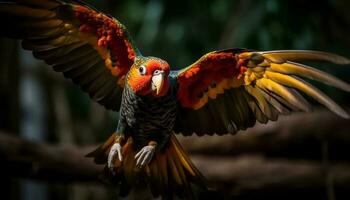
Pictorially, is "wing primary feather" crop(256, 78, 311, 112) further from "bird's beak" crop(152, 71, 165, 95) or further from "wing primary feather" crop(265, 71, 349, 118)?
"bird's beak" crop(152, 71, 165, 95)

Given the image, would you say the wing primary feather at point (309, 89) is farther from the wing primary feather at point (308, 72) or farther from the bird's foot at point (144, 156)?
the bird's foot at point (144, 156)

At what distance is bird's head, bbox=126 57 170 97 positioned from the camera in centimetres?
166

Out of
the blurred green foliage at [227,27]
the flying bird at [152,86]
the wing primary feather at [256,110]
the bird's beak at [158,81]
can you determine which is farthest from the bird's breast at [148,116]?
the blurred green foliage at [227,27]

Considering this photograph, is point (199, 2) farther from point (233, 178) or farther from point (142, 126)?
point (142, 126)

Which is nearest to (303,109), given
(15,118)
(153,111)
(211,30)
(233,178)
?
(153,111)

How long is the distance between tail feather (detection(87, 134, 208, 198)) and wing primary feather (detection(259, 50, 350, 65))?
52 centimetres

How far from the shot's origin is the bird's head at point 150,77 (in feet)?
5.44

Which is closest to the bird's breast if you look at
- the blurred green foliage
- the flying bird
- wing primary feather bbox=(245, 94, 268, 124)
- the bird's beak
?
the flying bird

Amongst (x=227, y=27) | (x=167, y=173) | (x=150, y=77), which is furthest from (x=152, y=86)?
(x=227, y=27)

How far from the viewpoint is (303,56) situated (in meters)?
1.67

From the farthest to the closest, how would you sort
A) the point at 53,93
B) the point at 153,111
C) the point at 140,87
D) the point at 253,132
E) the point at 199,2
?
the point at 53,93
the point at 199,2
the point at 253,132
the point at 153,111
the point at 140,87

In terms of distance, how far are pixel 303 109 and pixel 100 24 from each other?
2.50 ft

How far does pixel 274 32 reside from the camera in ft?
13.1

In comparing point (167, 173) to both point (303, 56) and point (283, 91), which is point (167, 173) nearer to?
point (283, 91)
